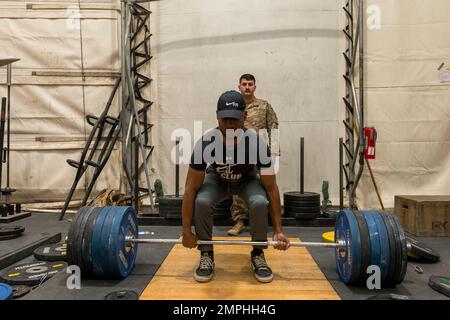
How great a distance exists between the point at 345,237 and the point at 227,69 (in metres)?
2.51

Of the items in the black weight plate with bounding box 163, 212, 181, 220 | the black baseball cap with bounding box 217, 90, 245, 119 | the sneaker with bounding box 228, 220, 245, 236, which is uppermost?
the black baseball cap with bounding box 217, 90, 245, 119

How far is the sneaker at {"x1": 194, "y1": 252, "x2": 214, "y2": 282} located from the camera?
6.64ft

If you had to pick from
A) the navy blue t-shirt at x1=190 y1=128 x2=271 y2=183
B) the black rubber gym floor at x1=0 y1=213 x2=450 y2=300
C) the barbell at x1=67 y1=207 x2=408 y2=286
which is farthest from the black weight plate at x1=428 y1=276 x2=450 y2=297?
the navy blue t-shirt at x1=190 y1=128 x2=271 y2=183

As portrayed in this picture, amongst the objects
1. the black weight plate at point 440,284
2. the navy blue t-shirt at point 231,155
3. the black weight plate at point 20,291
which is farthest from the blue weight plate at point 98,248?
the black weight plate at point 440,284

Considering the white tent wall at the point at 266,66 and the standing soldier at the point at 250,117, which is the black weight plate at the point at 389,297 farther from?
the white tent wall at the point at 266,66

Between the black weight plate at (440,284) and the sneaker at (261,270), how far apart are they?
865 millimetres

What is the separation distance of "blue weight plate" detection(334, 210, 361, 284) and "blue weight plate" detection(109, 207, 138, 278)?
1.23m

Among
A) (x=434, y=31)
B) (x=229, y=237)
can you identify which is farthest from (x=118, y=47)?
(x=434, y=31)

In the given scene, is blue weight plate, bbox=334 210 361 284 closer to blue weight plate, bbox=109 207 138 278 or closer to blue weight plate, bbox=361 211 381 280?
blue weight plate, bbox=361 211 381 280

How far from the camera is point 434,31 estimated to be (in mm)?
3820

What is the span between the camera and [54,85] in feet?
13.3

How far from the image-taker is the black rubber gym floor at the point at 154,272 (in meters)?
1.88

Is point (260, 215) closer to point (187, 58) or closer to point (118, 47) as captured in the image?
point (187, 58)

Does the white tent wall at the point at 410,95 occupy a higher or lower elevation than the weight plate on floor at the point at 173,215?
higher
